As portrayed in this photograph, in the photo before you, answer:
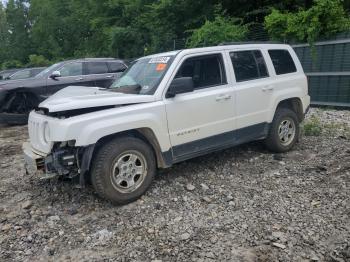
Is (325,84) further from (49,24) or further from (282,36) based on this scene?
(49,24)

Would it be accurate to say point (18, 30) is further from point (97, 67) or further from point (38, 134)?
point (38, 134)

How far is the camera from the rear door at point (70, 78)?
393 inches

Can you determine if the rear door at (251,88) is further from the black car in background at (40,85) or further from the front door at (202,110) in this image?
the black car in background at (40,85)

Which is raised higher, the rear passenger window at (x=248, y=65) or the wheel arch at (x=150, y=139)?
the rear passenger window at (x=248, y=65)

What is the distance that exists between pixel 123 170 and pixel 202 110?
1.39m

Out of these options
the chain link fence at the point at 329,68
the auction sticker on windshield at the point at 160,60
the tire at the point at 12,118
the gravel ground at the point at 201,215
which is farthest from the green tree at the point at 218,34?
the auction sticker on windshield at the point at 160,60

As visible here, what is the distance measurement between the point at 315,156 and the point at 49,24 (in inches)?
1341

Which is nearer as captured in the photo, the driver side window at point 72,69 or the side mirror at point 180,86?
the side mirror at point 180,86

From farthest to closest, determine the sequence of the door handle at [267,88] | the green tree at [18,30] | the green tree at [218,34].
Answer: the green tree at [18,30] < the green tree at [218,34] < the door handle at [267,88]

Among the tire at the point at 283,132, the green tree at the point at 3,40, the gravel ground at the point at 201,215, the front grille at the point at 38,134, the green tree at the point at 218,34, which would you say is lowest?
the gravel ground at the point at 201,215

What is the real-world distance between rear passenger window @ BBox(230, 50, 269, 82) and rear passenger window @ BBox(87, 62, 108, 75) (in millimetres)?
6204

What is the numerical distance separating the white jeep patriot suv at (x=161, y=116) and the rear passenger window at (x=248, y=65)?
16 mm

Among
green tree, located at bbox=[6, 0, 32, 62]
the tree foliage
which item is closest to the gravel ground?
the tree foliage

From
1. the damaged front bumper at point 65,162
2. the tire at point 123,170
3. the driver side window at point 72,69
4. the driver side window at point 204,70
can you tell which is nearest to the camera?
the damaged front bumper at point 65,162
